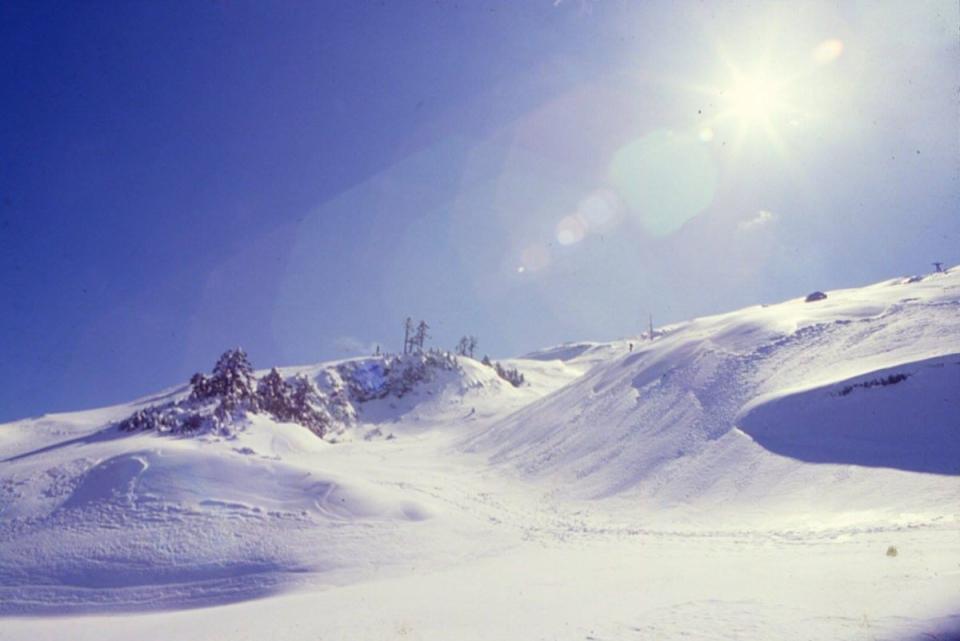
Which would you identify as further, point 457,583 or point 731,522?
point 731,522

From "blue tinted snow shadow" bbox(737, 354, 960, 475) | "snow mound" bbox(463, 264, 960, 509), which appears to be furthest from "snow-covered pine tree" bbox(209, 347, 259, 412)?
"blue tinted snow shadow" bbox(737, 354, 960, 475)

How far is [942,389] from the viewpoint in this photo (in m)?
19.5

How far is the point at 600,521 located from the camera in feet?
67.3

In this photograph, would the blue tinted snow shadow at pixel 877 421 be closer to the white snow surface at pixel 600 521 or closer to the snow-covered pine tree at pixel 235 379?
the white snow surface at pixel 600 521

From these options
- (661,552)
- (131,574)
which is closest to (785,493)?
(661,552)

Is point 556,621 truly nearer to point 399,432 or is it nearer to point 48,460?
point 48,460

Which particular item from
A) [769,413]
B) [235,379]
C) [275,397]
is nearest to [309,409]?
[275,397]

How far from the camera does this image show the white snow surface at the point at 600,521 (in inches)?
380

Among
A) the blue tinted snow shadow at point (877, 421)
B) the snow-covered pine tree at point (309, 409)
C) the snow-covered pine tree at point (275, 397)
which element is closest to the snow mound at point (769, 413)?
the blue tinted snow shadow at point (877, 421)

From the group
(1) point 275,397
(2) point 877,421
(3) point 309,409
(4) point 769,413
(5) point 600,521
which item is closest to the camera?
(2) point 877,421

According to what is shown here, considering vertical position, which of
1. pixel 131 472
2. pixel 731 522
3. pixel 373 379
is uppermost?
pixel 373 379

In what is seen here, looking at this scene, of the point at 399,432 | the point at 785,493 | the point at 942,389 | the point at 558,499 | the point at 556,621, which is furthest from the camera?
the point at 399,432

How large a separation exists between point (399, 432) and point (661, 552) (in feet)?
146

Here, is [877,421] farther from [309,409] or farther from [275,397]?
[309,409]
